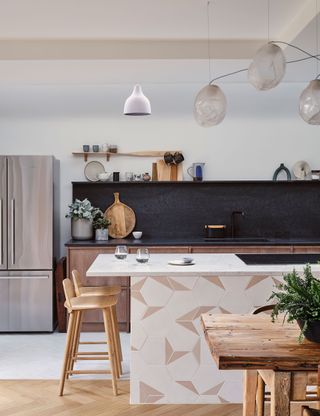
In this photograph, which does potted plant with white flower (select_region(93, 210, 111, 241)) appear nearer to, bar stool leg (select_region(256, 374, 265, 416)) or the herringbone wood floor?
the herringbone wood floor

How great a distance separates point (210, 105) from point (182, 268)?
1.19 m

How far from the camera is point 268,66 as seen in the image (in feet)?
11.5

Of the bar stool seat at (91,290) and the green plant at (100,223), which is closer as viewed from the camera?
the bar stool seat at (91,290)

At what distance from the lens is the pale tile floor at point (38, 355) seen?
516 centimetres

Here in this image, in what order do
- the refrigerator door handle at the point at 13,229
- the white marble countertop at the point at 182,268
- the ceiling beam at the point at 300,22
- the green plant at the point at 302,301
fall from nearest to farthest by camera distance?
the green plant at the point at 302,301, the white marble countertop at the point at 182,268, the ceiling beam at the point at 300,22, the refrigerator door handle at the point at 13,229

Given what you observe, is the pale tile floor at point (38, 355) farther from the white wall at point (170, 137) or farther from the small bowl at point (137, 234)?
the white wall at point (170, 137)

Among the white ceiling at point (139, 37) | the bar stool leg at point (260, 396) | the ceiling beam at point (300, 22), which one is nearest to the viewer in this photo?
the bar stool leg at point (260, 396)

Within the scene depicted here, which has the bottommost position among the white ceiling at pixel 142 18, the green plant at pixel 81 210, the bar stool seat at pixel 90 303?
the bar stool seat at pixel 90 303

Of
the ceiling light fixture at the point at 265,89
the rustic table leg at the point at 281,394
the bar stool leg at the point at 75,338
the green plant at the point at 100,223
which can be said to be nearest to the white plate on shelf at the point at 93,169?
the green plant at the point at 100,223

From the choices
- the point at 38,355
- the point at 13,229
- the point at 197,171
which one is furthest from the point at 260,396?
the point at 197,171

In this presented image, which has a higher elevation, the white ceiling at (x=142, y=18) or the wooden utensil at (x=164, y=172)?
the white ceiling at (x=142, y=18)

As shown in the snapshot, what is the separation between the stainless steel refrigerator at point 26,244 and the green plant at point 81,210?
1.41 ft

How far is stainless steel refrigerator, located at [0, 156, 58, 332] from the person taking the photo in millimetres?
6668

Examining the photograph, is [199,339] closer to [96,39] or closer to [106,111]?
[96,39]
